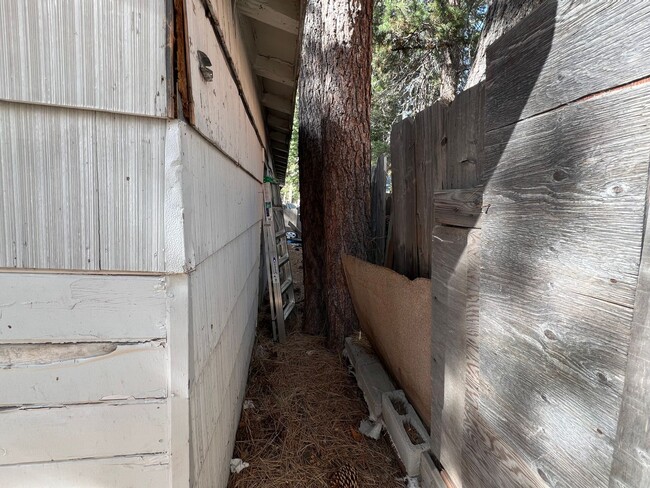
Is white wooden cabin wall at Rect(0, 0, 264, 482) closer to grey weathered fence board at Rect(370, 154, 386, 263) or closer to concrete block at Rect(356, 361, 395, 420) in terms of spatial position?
concrete block at Rect(356, 361, 395, 420)

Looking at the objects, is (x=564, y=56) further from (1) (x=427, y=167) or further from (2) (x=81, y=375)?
(2) (x=81, y=375)

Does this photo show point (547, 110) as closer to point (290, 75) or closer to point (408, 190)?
point (408, 190)

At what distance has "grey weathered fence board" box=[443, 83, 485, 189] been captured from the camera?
1324mm

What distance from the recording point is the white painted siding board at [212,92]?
1.14 metres

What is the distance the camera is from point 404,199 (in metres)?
2.17

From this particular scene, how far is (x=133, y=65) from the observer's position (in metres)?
0.95

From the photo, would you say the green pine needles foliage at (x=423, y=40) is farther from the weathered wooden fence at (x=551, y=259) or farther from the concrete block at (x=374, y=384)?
the weathered wooden fence at (x=551, y=259)

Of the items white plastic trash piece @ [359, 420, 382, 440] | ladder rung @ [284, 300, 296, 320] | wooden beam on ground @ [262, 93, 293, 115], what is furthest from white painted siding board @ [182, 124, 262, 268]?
wooden beam on ground @ [262, 93, 293, 115]

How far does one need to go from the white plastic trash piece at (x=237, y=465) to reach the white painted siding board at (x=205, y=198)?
131 centimetres

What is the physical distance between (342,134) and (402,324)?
196 centimetres

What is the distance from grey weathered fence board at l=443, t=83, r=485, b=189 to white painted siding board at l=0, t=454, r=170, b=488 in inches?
58.5

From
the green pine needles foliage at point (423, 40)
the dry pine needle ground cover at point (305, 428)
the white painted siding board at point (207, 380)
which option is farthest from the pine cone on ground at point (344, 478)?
the green pine needles foliage at point (423, 40)

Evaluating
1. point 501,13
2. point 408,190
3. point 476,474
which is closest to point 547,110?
point 408,190

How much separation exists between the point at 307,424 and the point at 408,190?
70.2 inches
